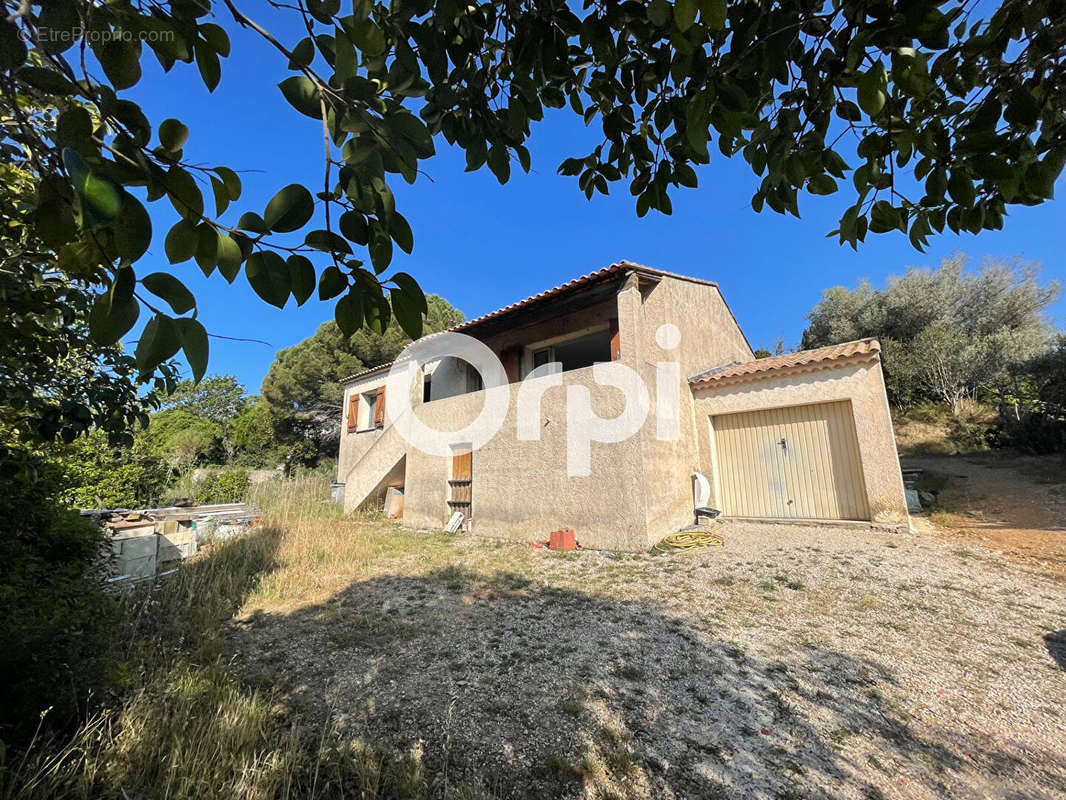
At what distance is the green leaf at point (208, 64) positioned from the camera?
76 cm

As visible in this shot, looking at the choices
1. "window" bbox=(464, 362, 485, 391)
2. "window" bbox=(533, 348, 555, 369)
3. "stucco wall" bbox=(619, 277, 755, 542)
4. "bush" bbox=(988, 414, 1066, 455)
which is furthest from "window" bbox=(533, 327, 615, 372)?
"bush" bbox=(988, 414, 1066, 455)

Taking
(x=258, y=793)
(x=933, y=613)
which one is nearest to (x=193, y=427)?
(x=258, y=793)

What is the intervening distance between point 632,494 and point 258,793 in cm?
581

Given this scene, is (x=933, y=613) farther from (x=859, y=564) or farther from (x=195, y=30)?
(x=195, y=30)

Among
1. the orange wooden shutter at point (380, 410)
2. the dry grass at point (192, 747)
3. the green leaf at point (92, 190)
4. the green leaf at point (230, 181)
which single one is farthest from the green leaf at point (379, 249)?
the orange wooden shutter at point (380, 410)

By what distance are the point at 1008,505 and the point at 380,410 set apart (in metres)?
15.0

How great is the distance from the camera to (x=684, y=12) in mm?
836

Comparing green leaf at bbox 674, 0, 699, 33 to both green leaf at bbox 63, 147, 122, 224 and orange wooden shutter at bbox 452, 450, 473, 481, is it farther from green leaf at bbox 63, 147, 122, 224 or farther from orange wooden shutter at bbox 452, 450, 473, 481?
orange wooden shutter at bbox 452, 450, 473, 481

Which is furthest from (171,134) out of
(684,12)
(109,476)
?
(109,476)

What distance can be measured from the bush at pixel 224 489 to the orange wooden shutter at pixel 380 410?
4720mm

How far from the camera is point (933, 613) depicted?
4.23 meters

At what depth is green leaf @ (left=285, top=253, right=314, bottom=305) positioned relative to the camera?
84 cm

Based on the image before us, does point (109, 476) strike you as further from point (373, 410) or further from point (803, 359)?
point (803, 359)

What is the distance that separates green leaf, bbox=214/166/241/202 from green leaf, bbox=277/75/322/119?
0.94 feet
